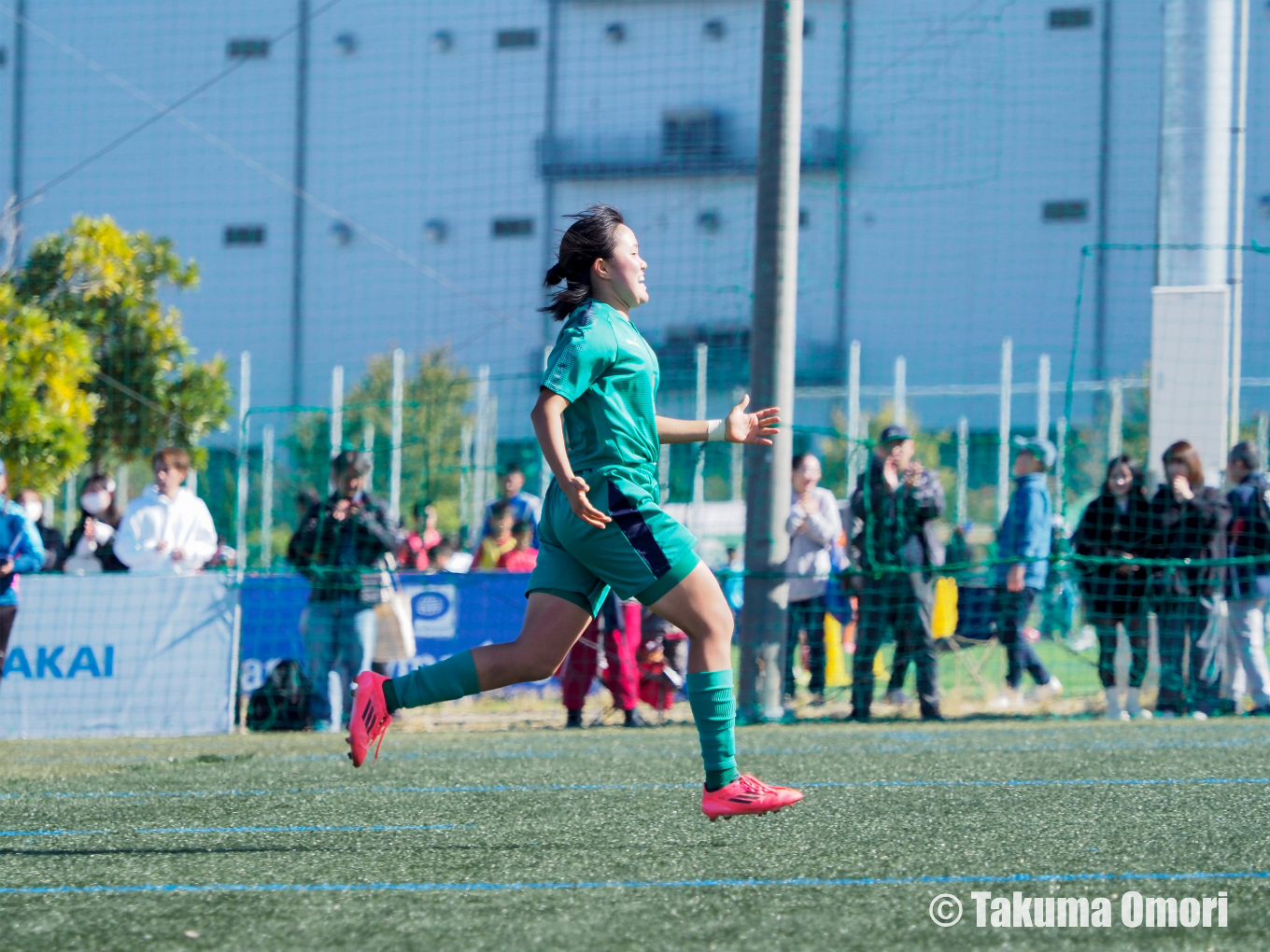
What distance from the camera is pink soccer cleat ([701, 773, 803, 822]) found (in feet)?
13.2

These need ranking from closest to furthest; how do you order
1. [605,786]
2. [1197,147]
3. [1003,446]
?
[605,786] < [1197,147] < [1003,446]

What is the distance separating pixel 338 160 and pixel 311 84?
6.47 feet

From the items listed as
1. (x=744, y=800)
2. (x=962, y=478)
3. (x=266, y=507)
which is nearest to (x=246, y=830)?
(x=744, y=800)

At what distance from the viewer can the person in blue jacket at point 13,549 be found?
30.6 feet

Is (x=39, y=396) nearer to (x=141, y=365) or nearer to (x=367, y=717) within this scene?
(x=141, y=365)

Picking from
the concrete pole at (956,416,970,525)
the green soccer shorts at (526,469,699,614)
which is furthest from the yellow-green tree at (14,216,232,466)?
the green soccer shorts at (526,469,699,614)

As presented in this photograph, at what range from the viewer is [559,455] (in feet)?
13.0

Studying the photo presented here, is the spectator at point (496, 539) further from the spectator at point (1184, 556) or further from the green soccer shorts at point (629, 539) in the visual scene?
the green soccer shorts at point (629, 539)

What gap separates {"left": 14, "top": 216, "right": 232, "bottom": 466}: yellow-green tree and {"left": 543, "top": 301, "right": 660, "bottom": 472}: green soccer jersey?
12.7m

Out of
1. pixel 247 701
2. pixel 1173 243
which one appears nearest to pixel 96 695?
pixel 247 701

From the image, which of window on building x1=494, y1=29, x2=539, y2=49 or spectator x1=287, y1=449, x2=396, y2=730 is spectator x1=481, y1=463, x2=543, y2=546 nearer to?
spectator x1=287, y1=449, x2=396, y2=730

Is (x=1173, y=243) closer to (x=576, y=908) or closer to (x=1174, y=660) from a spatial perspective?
(x=1174, y=660)

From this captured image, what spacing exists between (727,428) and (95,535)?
751 cm

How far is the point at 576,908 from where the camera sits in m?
3.14
